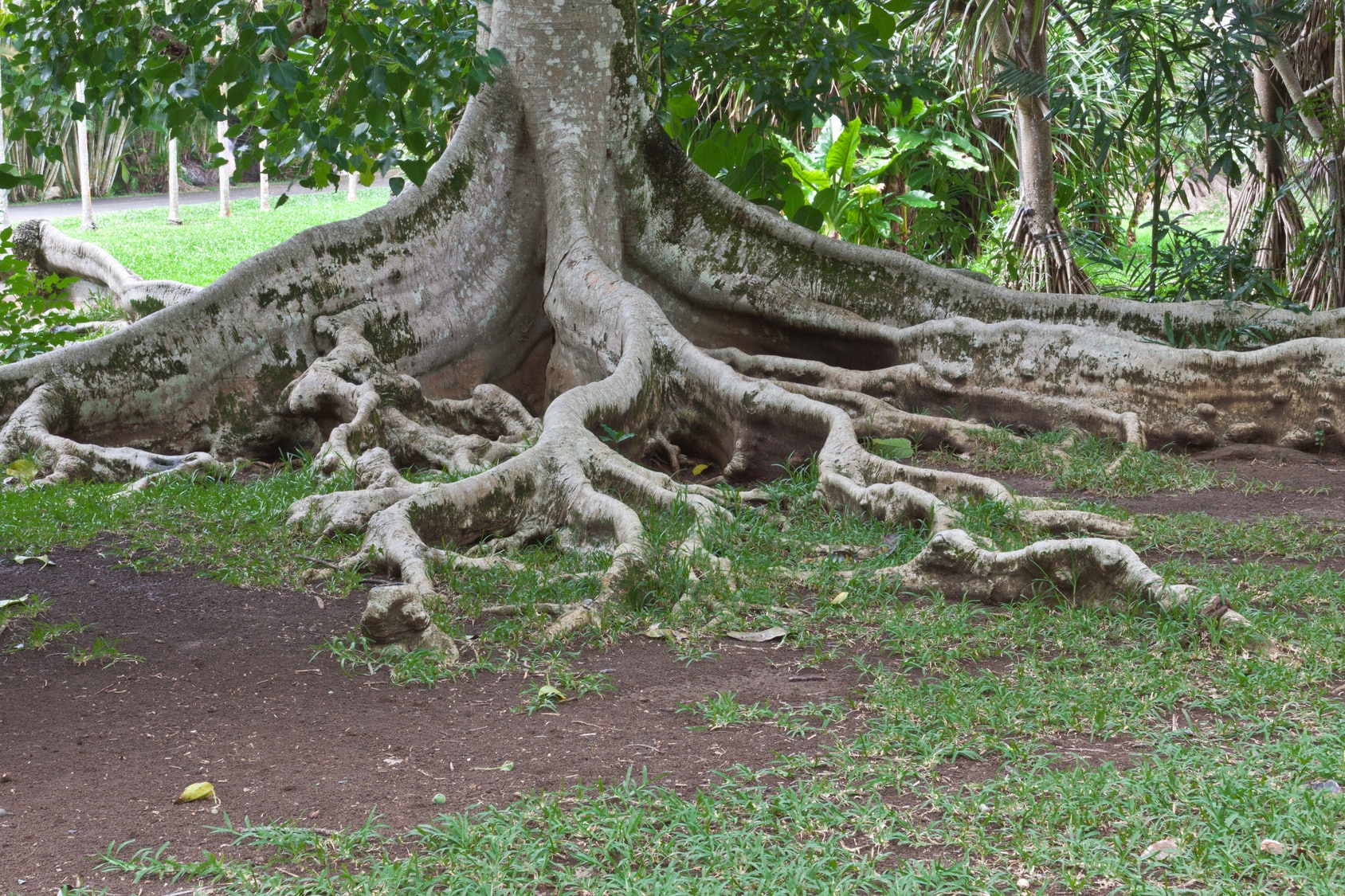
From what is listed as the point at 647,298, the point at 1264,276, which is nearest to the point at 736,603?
the point at 647,298

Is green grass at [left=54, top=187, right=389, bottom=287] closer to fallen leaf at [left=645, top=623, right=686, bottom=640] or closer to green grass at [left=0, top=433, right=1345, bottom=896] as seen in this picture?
green grass at [left=0, top=433, right=1345, bottom=896]

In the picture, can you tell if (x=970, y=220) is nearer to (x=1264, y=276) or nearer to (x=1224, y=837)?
(x=1264, y=276)

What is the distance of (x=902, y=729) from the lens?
3.33 metres

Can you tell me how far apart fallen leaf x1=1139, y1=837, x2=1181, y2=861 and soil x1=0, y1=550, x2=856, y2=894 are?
914 mm

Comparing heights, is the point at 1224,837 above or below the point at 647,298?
below

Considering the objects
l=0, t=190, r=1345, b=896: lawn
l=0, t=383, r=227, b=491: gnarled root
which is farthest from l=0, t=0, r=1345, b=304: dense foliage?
l=0, t=190, r=1345, b=896: lawn

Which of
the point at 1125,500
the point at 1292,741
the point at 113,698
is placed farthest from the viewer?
the point at 1125,500

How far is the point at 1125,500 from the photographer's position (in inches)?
225

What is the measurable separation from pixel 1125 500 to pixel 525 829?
3.86 meters

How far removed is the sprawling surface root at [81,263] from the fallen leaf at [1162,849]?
30.9 feet

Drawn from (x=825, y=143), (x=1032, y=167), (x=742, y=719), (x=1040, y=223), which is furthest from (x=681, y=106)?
(x=742, y=719)

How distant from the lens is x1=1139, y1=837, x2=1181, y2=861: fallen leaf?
103 inches

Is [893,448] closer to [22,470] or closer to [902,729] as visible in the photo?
[902,729]

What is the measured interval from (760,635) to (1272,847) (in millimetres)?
1827
